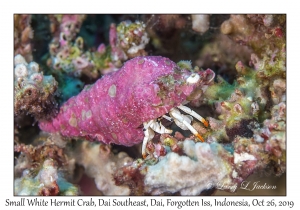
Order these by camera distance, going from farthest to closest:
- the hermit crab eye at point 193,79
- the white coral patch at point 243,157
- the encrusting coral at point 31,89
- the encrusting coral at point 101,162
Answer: the encrusting coral at point 101,162 → the encrusting coral at point 31,89 → the hermit crab eye at point 193,79 → the white coral patch at point 243,157

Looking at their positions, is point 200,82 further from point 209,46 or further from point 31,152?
point 31,152

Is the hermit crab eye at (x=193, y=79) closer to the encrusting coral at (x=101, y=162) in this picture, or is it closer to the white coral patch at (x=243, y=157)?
the white coral patch at (x=243, y=157)

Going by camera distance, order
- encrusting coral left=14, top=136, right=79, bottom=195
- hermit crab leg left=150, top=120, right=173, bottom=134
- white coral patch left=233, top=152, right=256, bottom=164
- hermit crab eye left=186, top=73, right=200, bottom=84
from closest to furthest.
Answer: white coral patch left=233, top=152, right=256, bottom=164 → hermit crab eye left=186, top=73, right=200, bottom=84 → hermit crab leg left=150, top=120, right=173, bottom=134 → encrusting coral left=14, top=136, right=79, bottom=195

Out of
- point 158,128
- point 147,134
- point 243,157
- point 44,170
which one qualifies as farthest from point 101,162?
point 243,157

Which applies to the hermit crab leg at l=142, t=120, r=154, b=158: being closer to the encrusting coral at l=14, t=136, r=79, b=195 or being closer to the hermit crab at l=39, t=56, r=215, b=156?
the hermit crab at l=39, t=56, r=215, b=156

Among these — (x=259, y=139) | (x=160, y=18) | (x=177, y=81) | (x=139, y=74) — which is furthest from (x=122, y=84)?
(x=160, y=18)

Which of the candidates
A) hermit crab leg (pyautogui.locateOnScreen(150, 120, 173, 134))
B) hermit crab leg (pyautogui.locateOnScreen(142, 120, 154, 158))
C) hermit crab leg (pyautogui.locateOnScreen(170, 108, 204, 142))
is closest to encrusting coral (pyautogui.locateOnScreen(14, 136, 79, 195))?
hermit crab leg (pyautogui.locateOnScreen(142, 120, 154, 158))

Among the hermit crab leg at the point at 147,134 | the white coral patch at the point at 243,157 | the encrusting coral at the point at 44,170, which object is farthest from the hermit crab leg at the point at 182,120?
the encrusting coral at the point at 44,170
